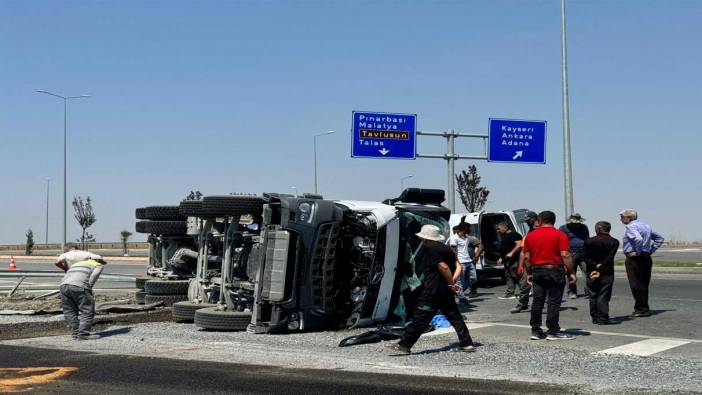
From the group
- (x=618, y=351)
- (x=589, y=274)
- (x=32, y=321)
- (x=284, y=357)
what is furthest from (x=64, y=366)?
(x=589, y=274)

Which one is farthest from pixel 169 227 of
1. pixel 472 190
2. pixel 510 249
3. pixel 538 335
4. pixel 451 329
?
pixel 472 190

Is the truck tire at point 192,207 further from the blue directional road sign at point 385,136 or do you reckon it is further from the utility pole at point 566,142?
the blue directional road sign at point 385,136

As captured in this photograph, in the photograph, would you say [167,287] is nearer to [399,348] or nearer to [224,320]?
[224,320]

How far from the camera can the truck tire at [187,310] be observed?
12.6 meters

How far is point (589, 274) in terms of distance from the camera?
1201cm

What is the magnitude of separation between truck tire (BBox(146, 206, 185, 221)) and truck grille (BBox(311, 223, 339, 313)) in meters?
5.30

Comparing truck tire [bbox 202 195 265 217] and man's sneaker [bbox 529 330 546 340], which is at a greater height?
truck tire [bbox 202 195 265 217]

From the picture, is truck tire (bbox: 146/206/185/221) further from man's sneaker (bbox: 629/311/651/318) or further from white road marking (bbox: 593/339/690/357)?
white road marking (bbox: 593/339/690/357)

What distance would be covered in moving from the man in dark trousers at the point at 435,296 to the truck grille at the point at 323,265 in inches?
A: 81.8

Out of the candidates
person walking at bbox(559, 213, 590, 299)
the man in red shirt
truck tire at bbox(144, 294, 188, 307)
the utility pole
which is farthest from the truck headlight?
the utility pole

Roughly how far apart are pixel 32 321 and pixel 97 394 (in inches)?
291

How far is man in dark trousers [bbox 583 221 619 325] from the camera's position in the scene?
467 inches

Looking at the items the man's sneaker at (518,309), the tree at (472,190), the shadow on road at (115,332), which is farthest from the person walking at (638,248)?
the tree at (472,190)

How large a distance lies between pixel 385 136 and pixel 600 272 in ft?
54.8
